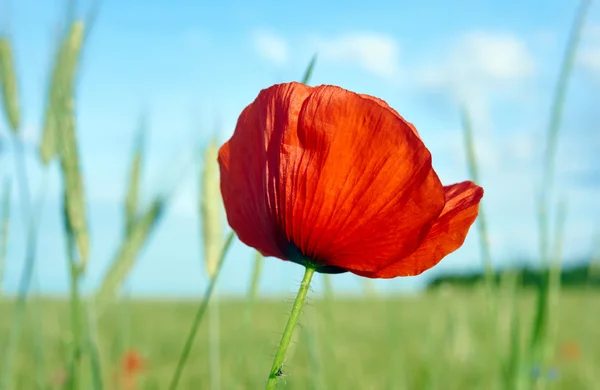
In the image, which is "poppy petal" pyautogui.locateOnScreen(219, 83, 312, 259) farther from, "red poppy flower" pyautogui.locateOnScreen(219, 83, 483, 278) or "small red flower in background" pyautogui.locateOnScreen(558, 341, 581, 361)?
"small red flower in background" pyautogui.locateOnScreen(558, 341, 581, 361)

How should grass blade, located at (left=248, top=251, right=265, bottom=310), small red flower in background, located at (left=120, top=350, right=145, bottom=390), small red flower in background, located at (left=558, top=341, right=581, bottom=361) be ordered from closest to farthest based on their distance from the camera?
grass blade, located at (left=248, top=251, right=265, bottom=310) < small red flower in background, located at (left=120, top=350, right=145, bottom=390) < small red flower in background, located at (left=558, top=341, right=581, bottom=361)

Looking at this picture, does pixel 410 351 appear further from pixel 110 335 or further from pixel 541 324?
pixel 541 324

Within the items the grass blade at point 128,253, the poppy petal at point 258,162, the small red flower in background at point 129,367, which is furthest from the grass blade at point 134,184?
the small red flower in background at point 129,367

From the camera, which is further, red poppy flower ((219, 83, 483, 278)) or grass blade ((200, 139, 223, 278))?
grass blade ((200, 139, 223, 278))

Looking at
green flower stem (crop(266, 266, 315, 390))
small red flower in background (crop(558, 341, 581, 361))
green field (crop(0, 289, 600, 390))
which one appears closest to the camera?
green flower stem (crop(266, 266, 315, 390))

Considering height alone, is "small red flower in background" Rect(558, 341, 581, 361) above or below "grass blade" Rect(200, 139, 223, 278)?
below

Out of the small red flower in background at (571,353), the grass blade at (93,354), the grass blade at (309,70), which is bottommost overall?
the small red flower in background at (571,353)

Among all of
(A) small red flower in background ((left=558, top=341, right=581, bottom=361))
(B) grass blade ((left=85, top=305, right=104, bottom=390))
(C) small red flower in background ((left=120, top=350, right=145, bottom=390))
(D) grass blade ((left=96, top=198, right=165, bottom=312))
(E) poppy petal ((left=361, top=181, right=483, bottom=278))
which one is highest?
(E) poppy petal ((left=361, top=181, right=483, bottom=278))

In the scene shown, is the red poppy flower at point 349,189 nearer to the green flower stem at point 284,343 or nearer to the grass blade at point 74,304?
the green flower stem at point 284,343

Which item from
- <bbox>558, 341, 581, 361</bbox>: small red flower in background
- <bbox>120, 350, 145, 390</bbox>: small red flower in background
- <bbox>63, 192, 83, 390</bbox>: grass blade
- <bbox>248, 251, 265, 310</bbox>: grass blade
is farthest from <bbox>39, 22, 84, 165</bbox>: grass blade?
<bbox>558, 341, 581, 361</bbox>: small red flower in background

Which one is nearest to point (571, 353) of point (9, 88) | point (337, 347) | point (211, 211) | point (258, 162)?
point (337, 347)
